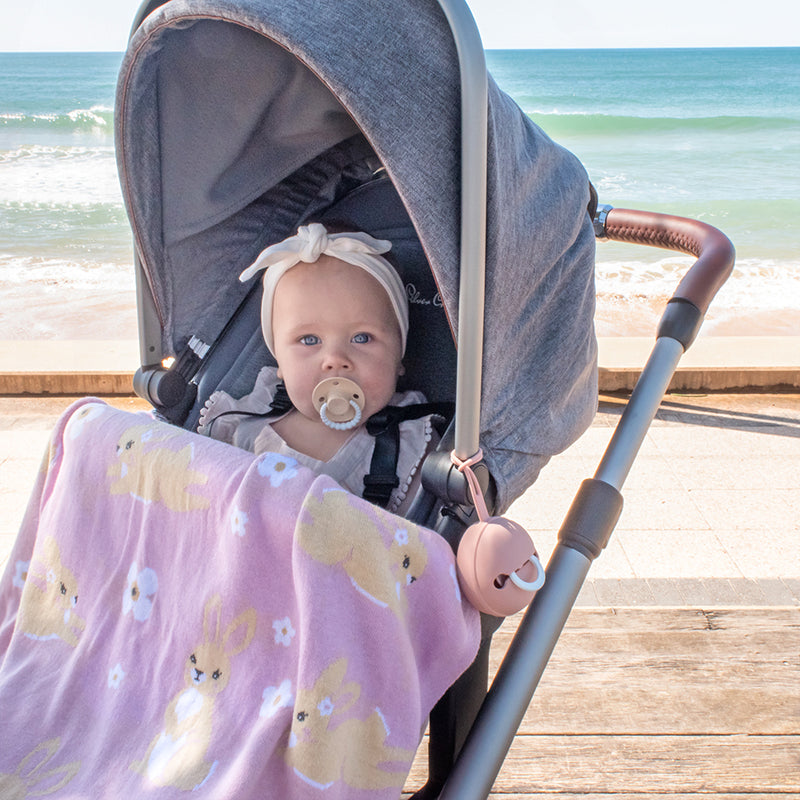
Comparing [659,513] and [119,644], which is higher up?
[119,644]

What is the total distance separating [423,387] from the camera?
1.56 meters

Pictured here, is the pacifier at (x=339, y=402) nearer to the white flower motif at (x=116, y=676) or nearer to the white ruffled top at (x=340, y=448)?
the white ruffled top at (x=340, y=448)

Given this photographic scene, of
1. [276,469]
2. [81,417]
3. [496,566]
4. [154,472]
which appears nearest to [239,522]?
[276,469]

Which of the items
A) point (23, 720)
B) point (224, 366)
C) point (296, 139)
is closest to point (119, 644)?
point (23, 720)

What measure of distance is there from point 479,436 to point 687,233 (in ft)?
2.29

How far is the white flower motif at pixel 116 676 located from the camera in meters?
1.08

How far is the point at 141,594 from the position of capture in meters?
1.13

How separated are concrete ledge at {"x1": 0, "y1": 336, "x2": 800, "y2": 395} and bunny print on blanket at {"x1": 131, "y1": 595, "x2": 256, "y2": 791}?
314 centimetres

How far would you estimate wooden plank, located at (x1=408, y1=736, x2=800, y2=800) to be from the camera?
1.42 m

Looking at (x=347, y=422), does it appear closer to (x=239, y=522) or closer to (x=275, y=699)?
(x=239, y=522)

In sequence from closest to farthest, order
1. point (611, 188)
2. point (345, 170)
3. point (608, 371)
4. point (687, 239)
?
point (687, 239) → point (345, 170) → point (608, 371) → point (611, 188)

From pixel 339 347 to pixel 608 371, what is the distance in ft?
9.30

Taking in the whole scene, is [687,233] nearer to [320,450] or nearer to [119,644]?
[320,450]

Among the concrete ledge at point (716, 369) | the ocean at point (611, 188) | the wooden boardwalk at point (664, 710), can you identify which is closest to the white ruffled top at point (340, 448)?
the wooden boardwalk at point (664, 710)
